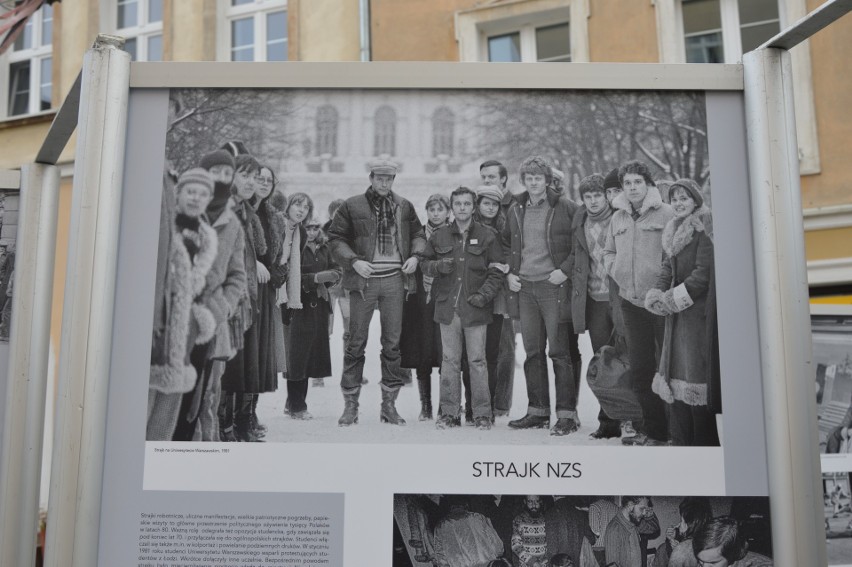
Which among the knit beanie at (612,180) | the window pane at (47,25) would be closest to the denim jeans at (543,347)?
the knit beanie at (612,180)

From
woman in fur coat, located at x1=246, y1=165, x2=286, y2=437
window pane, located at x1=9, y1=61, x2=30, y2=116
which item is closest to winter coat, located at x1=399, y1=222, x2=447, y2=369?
woman in fur coat, located at x1=246, y1=165, x2=286, y2=437

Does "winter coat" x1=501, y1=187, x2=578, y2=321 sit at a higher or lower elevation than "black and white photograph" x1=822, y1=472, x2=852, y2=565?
higher

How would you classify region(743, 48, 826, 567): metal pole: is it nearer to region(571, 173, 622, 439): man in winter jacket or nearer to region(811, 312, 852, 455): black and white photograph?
region(571, 173, 622, 439): man in winter jacket

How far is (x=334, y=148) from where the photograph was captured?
1979 millimetres

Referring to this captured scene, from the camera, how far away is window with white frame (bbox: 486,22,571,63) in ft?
36.3

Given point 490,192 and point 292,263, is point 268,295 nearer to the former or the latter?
point 292,263

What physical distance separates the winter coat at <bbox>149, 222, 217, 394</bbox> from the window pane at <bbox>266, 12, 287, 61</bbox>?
429 inches

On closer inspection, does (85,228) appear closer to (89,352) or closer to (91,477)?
(89,352)

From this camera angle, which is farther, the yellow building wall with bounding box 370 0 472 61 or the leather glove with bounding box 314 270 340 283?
the yellow building wall with bounding box 370 0 472 61

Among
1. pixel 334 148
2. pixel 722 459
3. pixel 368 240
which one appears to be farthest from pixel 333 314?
pixel 722 459

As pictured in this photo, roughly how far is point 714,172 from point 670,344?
346 mm

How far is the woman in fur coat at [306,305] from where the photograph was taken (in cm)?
194

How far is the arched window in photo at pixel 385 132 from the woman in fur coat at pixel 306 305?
174 mm

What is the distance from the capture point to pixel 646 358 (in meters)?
1.95
